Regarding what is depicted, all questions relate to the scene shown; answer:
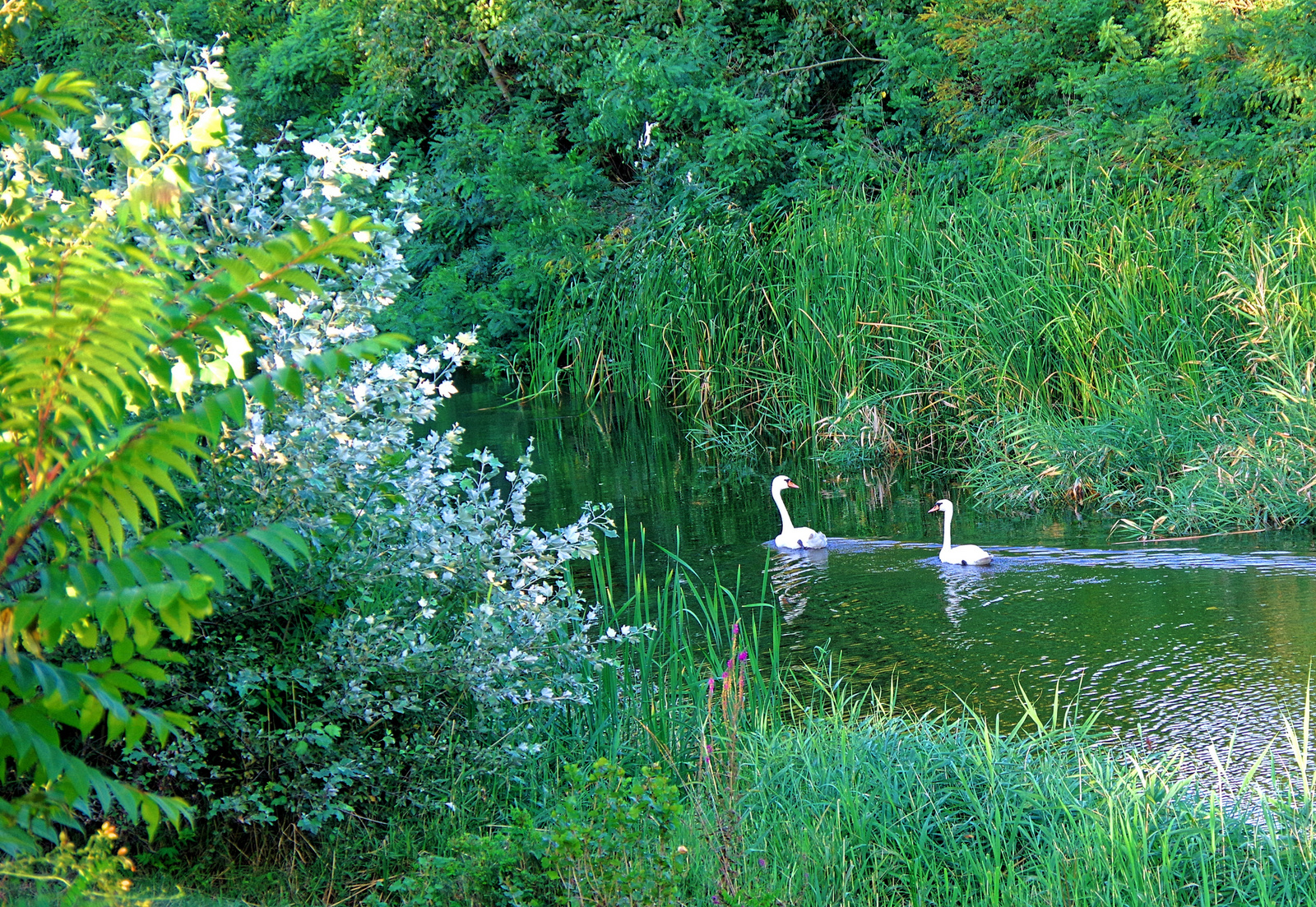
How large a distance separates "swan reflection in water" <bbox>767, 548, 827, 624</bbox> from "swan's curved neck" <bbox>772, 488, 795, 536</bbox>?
0.20 meters

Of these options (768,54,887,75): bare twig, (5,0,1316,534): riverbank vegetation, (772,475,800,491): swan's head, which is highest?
(768,54,887,75): bare twig

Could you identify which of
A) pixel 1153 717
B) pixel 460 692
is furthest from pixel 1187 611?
pixel 460 692

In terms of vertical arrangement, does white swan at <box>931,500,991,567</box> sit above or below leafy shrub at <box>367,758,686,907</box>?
above

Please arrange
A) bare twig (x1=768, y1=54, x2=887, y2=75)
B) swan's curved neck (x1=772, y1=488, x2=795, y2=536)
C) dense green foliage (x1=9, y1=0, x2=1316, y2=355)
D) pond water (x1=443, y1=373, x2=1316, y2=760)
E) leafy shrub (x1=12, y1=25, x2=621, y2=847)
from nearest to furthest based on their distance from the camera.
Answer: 1. leafy shrub (x1=12, y1=25, x2=621, y2=847)
2. pond water (x1=443, y1=373, x2=1316, y2=760)
3. swan's curved neck (x1=772, y1=488, x2=795, y2=536)
4. dense green foliage (x1=9, y1=0, x2=1316, y2=355)
5. bare twig (x1=768, y1=54, x2=887, y2=75)

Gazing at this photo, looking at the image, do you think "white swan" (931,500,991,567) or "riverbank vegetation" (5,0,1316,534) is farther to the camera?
"riverbank vegetation" (5,0,1316,534)

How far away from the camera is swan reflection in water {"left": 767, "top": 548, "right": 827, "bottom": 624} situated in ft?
25.2

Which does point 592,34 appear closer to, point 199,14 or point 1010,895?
point 199,14

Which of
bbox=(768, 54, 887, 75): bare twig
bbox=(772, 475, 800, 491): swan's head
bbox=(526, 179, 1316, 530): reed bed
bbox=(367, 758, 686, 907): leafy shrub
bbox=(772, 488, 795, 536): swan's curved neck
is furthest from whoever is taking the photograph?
bbox=(768, 54, 887, 75): bare twig

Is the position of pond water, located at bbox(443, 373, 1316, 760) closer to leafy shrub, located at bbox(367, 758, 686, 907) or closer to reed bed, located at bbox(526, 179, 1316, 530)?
reed bed, located at bbox(526, 179, 1316, 530)

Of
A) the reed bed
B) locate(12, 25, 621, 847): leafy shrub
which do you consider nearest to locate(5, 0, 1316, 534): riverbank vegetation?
the reed bed

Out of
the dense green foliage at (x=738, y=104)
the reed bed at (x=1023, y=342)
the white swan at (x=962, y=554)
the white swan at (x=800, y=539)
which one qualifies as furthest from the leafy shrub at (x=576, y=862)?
the dense green foliage at (x=738, y=104)

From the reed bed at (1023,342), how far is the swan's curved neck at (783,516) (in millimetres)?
1508

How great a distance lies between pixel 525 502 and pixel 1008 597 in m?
2.64

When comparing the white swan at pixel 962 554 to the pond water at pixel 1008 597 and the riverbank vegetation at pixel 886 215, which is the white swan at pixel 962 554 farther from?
the riverbank vegetation at pixel 886 215
